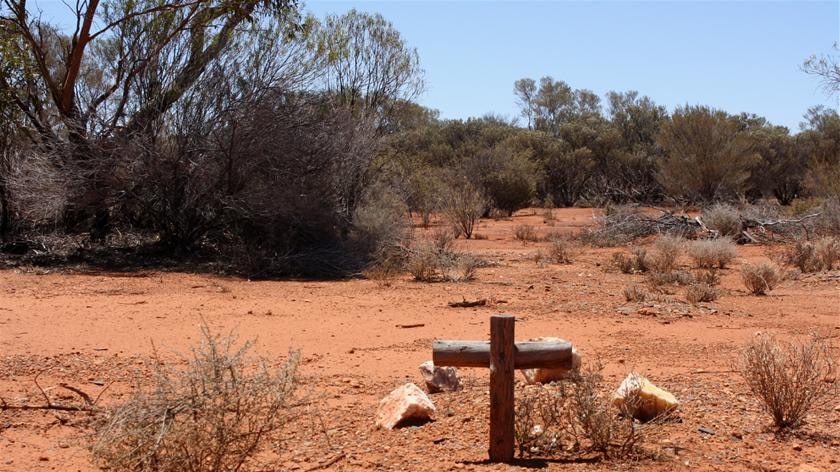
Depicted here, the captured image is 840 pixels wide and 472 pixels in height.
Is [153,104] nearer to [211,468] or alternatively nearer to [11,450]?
[11,450]

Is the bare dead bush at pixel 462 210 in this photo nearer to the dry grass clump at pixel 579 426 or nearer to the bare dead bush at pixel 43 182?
the bare dead bush at pixel 43 182

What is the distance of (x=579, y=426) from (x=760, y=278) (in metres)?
8.90

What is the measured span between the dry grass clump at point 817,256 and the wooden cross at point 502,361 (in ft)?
41.1

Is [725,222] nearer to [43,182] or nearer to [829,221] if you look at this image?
[829,221]

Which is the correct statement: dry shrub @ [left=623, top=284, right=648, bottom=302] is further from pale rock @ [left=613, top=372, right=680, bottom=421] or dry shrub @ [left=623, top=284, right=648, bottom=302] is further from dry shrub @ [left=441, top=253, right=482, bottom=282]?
pale rock @ [left=613, top=372, right=680, bottom=421]

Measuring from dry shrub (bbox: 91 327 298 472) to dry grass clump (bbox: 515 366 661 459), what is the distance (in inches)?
64.5

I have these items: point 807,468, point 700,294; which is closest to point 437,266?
point 700,294

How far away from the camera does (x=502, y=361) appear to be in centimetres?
533

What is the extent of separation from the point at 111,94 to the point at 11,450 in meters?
14.0

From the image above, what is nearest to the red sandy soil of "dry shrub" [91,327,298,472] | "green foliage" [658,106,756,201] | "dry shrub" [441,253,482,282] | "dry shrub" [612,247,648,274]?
"dry shrub" [612,247,648,274]

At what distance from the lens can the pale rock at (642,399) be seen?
601 cm

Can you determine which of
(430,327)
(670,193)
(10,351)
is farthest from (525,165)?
(10,351)

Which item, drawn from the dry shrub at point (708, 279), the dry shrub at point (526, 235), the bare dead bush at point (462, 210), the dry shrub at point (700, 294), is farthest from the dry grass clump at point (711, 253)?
the bare dead bush at point (462, 210)

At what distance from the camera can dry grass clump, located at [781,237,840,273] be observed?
16344mm
